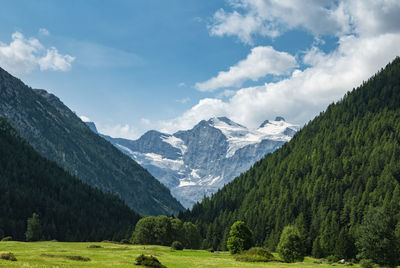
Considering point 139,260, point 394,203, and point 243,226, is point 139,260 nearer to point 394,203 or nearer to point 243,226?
point 243,226

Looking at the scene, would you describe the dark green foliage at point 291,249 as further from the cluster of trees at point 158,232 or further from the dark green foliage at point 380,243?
the cluster of trees at point 158,232

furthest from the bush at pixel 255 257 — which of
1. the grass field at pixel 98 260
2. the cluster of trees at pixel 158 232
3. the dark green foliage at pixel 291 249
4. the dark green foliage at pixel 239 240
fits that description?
the cluster of trees at pixel 158 232

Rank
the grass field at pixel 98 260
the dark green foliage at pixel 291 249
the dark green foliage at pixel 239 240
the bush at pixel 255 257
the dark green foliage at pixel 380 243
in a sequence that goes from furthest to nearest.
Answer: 1. the dark green foliage at pixel 239 240
2. the dark green foliage at pixel 291 249
3. the dark green foliage at pixel 380 243
4. the bush at pixel 255 257
5. the grass field at pixel 98 260

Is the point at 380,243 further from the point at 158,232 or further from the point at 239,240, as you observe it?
the point at 158,232

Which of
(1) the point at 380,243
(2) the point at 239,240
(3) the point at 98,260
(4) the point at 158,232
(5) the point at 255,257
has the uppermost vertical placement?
(1) the point at 380,243

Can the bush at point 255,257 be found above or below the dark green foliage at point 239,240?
below

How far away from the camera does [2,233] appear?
200m

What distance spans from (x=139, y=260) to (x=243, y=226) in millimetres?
79430

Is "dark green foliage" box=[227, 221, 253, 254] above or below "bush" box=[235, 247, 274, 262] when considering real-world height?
above

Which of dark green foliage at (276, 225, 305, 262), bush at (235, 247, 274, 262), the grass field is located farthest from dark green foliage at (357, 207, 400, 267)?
bush at (235, 247, 274, 262)

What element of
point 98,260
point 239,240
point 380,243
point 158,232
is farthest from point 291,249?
point 158,232

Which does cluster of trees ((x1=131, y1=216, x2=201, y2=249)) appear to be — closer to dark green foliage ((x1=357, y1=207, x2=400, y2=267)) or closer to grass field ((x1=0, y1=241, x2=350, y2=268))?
grass field ((x1=0, y1=241, x2=350, y2=268))

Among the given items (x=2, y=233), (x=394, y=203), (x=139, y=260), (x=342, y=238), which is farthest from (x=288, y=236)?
(x=2, y=233)

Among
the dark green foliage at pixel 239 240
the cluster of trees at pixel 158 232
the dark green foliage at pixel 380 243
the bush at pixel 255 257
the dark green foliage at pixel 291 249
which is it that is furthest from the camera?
the cluster of trees at pixel 158 232
